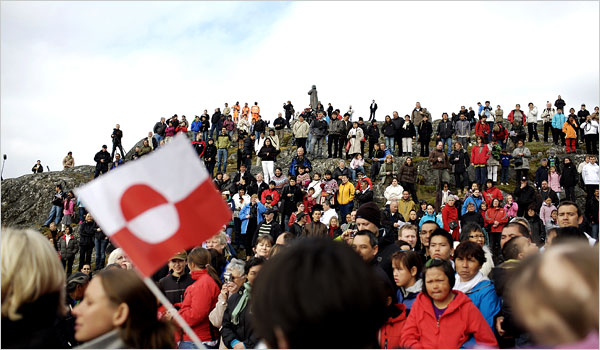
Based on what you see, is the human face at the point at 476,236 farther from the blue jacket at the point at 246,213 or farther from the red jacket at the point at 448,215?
the blue jacket at the point at 246,213

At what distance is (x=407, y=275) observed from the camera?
500 cm

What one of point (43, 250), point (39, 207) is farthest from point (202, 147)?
point (43, 250)

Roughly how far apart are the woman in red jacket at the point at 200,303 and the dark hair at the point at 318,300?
368 cm

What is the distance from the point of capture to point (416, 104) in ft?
86.8

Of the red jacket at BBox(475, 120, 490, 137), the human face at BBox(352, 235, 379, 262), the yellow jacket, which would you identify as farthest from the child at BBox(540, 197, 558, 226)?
the human face at BBox(352, 235, 379, 262)

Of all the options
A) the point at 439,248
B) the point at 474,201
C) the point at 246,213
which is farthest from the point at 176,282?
the point at 474,201

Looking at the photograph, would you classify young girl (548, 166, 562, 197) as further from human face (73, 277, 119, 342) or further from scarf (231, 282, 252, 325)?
human face (73, 277, 119, 342)

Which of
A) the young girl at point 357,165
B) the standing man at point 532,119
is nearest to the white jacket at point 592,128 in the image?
the standing man at point 532,119

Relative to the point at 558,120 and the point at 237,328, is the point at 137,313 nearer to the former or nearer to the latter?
A: the point at 237,328

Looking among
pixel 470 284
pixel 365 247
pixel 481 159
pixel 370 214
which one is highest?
pixel 481 159

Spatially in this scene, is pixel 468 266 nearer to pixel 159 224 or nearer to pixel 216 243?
pixel 159 224

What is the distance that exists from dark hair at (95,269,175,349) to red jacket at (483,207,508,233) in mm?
12439

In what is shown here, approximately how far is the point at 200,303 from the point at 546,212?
12.3 meters

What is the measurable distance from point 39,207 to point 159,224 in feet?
95.6
